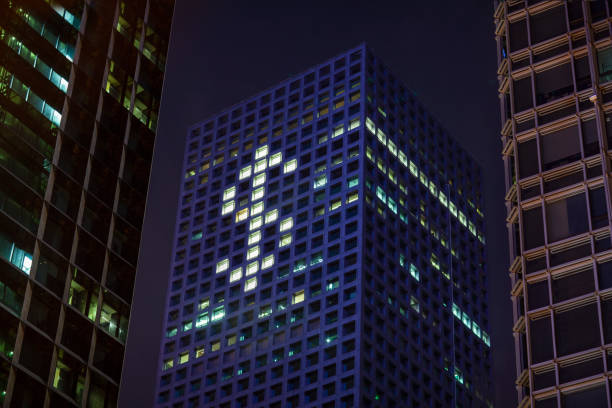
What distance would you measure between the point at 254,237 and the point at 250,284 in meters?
7.53

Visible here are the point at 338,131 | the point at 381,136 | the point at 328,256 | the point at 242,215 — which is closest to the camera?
the point at 328,256

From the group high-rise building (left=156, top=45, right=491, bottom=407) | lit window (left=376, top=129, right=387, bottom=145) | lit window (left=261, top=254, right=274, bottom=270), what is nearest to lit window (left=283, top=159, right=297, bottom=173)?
high-rise building (left=156, top=45, right=491, bottom=407)

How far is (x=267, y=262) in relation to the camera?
165 meters

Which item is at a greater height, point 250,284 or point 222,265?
point 222,265

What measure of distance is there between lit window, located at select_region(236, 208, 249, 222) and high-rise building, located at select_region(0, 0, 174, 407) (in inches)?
3556

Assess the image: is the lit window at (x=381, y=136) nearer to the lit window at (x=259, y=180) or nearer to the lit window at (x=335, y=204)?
A: the lit window at (x=335, y=204)

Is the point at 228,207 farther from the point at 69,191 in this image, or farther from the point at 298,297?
the point at 69,191

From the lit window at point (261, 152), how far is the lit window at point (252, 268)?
18449mm

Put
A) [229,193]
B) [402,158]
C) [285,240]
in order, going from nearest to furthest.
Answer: [285,240]
[402,158]
[229,193]

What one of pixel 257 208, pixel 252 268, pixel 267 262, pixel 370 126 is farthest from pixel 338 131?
pixel 252 268

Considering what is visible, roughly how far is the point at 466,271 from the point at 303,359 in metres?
36.5

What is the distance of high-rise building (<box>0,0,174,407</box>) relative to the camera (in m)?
63.8

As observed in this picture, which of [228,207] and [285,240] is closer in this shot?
[285,240]

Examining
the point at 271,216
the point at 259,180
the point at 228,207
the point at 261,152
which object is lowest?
the point at 271,216
